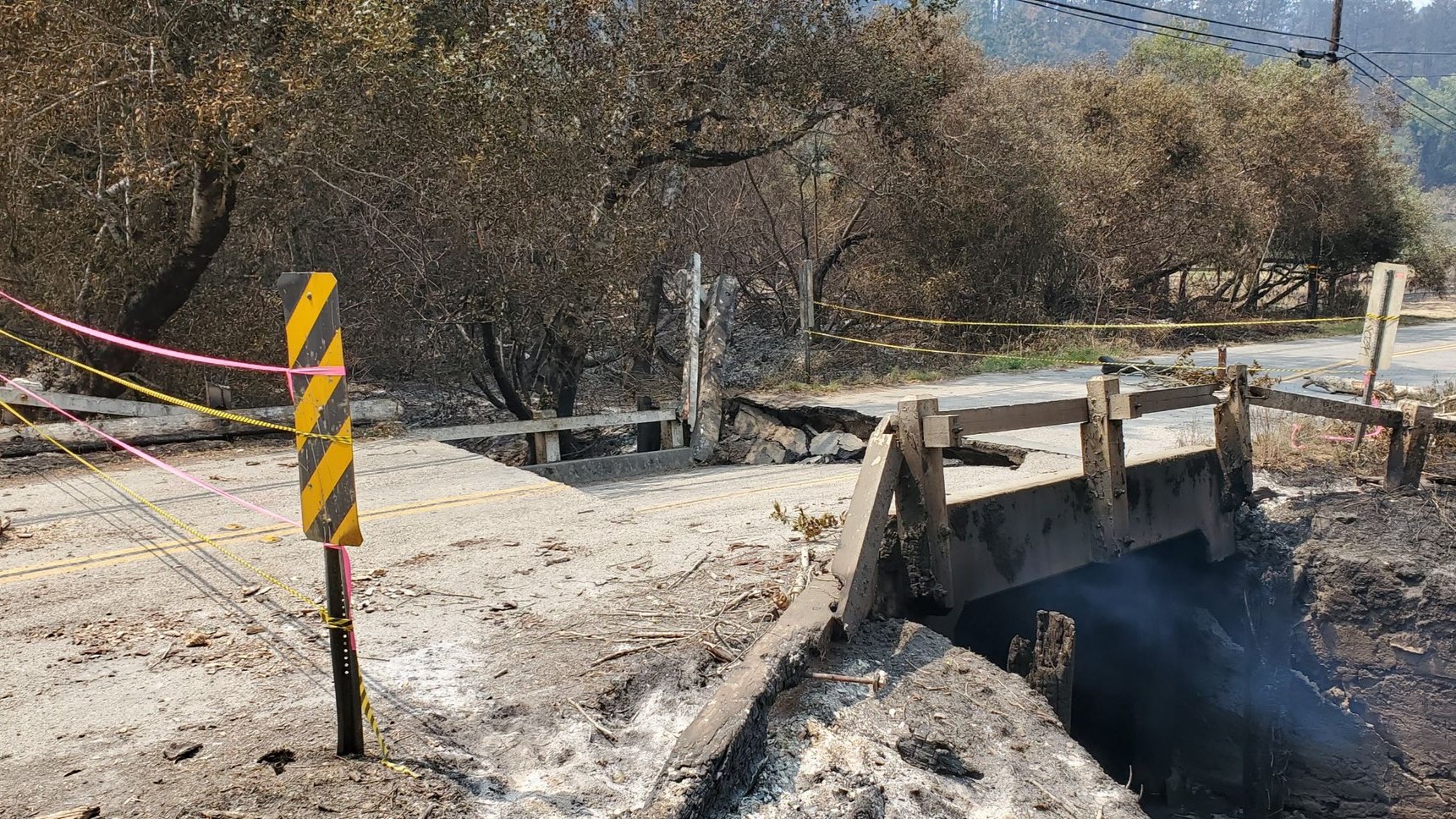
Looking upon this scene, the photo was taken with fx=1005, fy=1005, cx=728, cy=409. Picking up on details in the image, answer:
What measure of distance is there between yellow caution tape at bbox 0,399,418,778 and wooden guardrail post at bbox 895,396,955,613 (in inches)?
131

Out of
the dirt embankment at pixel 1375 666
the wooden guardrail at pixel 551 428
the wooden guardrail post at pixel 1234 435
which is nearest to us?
the dirt embankment at pixel 1375 666

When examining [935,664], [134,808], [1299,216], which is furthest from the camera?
[1299,216]

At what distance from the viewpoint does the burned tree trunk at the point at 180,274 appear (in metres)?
10.9

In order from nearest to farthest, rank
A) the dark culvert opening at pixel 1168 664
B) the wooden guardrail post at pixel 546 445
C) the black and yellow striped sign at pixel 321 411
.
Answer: the black and yellow striped sign at pixel 321 411
the dark culvert opening at pixel 1168 664
the wooden guardrail post at pixel 546 445

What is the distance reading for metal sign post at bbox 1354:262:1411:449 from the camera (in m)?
9.71

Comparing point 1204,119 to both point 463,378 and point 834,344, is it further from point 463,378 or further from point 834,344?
point 463,378

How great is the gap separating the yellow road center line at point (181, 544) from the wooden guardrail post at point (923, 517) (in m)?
3.58

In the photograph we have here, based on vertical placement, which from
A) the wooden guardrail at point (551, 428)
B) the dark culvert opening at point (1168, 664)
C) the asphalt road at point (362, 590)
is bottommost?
the dark culvert opening at point (1168, 664)

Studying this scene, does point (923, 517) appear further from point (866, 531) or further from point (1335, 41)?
point (1335, 41)

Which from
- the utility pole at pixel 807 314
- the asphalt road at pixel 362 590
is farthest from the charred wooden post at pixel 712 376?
the utility pole at pixel 807 314

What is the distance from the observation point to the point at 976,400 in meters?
14.2

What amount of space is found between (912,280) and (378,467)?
14574 mm

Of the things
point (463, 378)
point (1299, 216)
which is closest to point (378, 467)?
point (463, 378)

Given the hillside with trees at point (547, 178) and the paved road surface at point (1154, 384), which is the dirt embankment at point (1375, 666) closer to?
the paved road surface at point (1154, 384)
